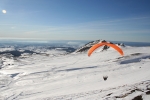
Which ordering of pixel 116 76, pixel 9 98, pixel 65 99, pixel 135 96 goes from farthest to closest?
pixel 116 76 < pixel 9 98 < pixel 65 99 < pixel 135 96

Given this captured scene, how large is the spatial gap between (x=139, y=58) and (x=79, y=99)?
3454cm

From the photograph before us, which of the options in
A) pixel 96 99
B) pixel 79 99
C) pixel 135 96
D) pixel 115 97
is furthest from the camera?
pixel 79 99

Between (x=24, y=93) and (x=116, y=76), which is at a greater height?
(x=116, y=76)

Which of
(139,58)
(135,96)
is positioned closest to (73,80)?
(135,96)

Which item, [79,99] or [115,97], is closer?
[115,97]

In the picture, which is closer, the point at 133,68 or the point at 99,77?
the point at 99,77

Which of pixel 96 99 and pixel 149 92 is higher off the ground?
pixel 149 92

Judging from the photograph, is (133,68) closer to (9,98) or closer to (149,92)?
(149,92)

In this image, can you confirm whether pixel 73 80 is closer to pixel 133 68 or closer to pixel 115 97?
pixel 133 68

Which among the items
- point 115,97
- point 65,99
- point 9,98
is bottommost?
point 9,98

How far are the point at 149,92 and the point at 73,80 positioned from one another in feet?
70.8

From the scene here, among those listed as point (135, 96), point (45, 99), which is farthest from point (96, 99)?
point (45, 99)

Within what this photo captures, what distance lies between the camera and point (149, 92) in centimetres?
1574

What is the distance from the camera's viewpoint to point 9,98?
92.6 ft
